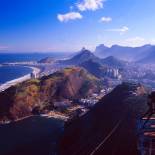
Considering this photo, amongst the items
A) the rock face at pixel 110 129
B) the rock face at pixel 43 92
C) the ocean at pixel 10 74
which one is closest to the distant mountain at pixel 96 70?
the rock face at pixel 43 92

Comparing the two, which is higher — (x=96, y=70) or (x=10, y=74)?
(x=96, y=70)

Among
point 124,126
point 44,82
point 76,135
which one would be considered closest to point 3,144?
point 76,135

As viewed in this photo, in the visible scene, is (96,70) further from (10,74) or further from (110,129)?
(110,129)

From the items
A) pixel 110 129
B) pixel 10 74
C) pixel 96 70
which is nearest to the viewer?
pixel 110 129

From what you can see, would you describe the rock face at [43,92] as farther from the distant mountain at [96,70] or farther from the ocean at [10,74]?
the ocean at [10,74]

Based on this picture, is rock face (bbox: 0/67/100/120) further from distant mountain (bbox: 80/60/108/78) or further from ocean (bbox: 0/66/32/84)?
ocean (bbox: 0/66/32/84)

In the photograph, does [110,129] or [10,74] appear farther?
[10,74]

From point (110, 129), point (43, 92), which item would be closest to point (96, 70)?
point (43, 92)
